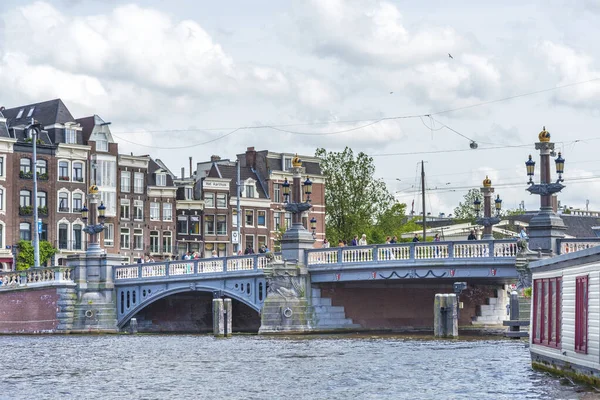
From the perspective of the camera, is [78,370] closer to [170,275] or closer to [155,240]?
[170,275]

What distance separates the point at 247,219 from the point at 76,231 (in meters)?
16.2

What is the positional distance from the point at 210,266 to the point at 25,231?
3332cm

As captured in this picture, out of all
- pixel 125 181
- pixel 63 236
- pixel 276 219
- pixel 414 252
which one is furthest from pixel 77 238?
pixel 414 252

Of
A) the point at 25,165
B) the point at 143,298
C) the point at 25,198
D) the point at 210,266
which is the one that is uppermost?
the point at 25,165

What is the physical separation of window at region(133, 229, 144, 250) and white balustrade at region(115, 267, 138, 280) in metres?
30.5

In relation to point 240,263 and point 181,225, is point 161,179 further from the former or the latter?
point 240,263

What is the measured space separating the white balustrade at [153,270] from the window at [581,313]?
37474mm

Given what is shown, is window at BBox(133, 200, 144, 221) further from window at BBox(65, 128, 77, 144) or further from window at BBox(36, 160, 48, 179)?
window at BBox(36, 160, 48, 179)

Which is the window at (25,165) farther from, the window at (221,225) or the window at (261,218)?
the window at (261,218)

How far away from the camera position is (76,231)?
9325 centimetres

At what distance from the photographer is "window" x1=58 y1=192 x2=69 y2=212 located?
9188 centimetres

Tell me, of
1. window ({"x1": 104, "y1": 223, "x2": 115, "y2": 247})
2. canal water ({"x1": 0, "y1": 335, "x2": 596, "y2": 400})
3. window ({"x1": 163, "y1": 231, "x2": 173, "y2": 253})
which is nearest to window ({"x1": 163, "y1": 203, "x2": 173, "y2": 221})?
window ({"x1": 163, "y1": 231, "x2": 173, "y2": 253})

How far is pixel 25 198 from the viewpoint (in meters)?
89.6

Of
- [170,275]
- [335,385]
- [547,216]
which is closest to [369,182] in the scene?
[170,275]
